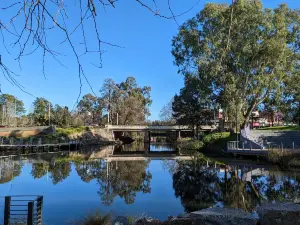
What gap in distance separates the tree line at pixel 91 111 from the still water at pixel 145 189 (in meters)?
39.1

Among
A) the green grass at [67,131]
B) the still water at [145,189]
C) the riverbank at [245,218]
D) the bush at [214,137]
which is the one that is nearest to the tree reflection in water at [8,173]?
the still water at [145,189]

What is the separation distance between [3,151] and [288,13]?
36.1 m

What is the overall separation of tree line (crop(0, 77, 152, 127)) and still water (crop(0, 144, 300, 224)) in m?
39.1

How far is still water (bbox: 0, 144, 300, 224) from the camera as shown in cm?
1139

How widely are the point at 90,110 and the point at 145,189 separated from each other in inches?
2497

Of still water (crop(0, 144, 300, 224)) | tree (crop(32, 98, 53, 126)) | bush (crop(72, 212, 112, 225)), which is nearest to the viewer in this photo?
bush (crop(72, 212, 112, 225))

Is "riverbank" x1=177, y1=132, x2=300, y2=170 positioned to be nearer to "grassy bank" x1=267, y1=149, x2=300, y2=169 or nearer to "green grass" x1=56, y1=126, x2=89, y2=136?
"grassy bank" x1=267, y1=149, x2=300, y2=169

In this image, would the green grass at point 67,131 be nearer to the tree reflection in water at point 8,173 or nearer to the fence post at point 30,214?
the tree reflection in water at point 8,173

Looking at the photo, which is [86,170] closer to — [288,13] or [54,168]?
[54,168]

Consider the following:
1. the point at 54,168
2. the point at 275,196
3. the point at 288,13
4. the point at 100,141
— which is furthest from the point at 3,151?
the point at 288,13

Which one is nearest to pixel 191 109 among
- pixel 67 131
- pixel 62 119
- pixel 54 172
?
pixel 67 131

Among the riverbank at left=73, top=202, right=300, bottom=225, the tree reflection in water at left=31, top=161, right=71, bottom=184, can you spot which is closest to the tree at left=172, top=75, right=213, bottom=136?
the tree reflection in water at left=31, top=161, right=71, bottom=184

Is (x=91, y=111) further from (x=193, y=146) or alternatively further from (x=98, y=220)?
(x=98, y=220)

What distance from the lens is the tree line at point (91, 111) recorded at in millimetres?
60781
